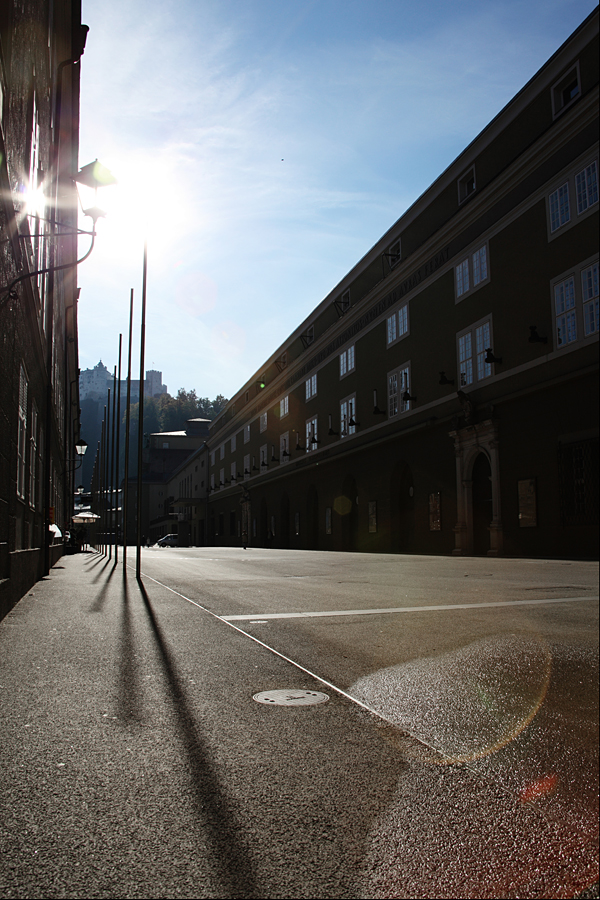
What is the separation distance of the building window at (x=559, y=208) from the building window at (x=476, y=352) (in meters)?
0.94

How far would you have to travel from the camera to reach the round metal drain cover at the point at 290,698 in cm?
466

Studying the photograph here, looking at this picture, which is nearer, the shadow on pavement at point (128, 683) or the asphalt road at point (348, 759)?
the asphalt road at point (348, 759)

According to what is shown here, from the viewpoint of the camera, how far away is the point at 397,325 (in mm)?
5992

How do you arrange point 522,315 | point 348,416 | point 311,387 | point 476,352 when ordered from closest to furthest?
point 522,315
point 476,352
point 348,416
point 311,387

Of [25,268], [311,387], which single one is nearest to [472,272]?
[25,268]

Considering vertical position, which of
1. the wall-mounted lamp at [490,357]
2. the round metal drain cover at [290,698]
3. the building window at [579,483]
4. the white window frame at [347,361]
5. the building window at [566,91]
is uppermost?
the white window frame at [347,361]

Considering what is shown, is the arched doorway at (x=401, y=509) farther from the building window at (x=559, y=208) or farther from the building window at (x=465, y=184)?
the building window at (x=559, y=208)

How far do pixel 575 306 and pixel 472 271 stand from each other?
1369 mm

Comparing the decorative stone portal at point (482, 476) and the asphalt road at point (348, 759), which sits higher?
the decorative stone portal at point (482, 476)

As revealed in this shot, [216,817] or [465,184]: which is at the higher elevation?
[465,184]

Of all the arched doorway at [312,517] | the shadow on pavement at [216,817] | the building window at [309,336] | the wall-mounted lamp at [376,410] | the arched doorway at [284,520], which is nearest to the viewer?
the shadow on pavement at [216,817]

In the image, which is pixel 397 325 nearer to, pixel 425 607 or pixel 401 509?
pixel 425 607

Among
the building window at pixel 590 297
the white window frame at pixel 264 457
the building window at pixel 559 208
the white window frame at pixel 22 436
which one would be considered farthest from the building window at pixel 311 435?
the building window at pixel 590 297

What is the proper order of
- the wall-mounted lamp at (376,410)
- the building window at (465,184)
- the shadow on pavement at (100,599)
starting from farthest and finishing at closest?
the wall-mounted lamp at (376,410) → the shadow on pavement at (100,599) → the building window at (465,184)
